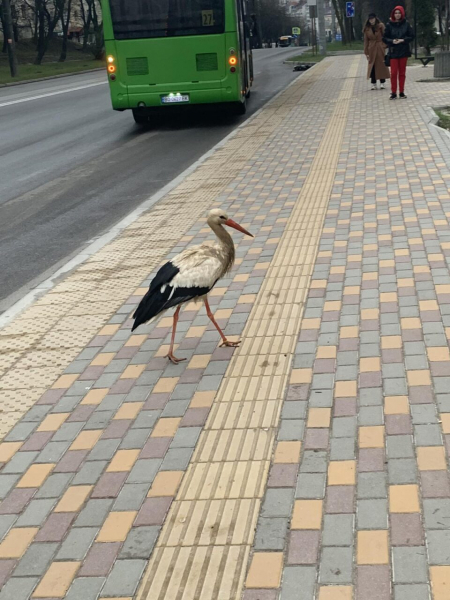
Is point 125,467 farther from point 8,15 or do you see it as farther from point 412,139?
point 8,15

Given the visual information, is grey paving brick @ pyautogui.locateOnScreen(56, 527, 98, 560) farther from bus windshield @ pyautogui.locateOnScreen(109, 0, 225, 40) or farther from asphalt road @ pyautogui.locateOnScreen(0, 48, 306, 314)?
bus windshield @ pyautogui.locateOnScreen(109, 0, 225, 40)

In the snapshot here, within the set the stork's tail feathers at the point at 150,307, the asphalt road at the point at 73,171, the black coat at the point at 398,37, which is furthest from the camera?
the black coat at the point at 398,37

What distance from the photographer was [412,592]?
3.17 meters

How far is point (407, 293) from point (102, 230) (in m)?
4.62

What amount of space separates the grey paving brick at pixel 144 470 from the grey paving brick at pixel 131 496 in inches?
1.8

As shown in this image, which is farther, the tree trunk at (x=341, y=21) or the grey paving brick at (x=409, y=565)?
the tree trunk at (x=341, y=21)

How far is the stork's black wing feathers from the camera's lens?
5.43 m

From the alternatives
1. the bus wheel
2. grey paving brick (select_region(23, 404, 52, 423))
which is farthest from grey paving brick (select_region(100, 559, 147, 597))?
the bus wheel

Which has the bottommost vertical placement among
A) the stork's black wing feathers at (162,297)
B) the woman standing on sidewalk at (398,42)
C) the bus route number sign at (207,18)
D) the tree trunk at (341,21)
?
the tree trunk at (341,21)

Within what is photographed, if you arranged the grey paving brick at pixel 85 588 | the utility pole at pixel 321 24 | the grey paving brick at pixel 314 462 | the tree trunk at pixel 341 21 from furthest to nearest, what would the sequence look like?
the tree trunk at pixel 341 21
the utility pole at pixel 321 24
the grey paving brick at pixel 314 462
the grey paving brick at pixel 85 588

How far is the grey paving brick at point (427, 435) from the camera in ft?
13.8

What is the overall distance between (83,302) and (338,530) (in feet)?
13.0

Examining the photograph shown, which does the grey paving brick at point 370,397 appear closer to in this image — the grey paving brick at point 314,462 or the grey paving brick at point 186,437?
the grey paving brick at point 314,462

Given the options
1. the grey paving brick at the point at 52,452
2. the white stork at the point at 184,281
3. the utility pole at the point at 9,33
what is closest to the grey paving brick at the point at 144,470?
the grey paving brick at the point at 52,452
